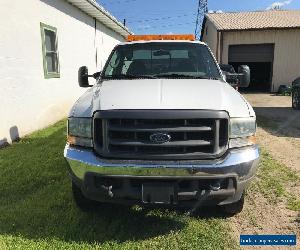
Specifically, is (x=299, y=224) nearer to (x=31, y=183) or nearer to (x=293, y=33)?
(x=31, y=183)

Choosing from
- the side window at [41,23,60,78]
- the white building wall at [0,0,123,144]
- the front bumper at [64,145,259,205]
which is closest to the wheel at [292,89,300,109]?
the white building wall at [0,0,123,144]

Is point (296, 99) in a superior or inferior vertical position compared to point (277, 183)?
superior

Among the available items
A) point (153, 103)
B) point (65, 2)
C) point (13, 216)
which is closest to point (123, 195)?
point (153, 103)

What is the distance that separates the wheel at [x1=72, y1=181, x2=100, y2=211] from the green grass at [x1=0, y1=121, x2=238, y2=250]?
0.12 meters

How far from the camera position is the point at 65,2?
10883mm

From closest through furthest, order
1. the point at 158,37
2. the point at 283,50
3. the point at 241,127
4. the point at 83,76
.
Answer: the point at 241,127
the point at 83,76
the point at 158,37
the point at 283,50

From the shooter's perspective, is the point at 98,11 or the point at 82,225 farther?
the point at 98,11

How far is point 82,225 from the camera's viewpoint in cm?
356

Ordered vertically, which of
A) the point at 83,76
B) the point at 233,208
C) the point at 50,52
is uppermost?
the point at 50,52

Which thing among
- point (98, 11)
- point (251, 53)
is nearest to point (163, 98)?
point (98, 11)

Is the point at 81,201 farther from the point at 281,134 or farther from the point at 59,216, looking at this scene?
the point at 281,134

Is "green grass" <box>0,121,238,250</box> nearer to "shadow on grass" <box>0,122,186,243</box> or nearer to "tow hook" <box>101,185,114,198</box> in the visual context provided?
"shadow on grass" <box>0,122,186,243</box>

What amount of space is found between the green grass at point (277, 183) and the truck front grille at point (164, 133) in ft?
5.70

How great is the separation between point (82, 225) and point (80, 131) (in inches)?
42.1
